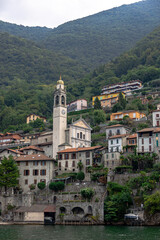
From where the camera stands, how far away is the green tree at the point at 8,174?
79.1 m

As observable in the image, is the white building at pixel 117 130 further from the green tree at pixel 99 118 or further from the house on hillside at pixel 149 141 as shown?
the green tree at pixel 99 118

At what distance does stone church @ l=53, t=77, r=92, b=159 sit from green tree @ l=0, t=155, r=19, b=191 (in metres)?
14.2

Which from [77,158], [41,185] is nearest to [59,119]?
[77,158]

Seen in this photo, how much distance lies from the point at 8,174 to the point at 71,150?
14846 mm

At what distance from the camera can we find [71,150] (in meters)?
85.2

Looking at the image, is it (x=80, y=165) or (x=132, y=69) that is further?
(x=132, y=69)

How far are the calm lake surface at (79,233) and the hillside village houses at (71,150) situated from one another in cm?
1770

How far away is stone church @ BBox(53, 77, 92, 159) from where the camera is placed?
3688 inches

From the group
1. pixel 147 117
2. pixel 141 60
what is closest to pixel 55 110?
pixel 147 117

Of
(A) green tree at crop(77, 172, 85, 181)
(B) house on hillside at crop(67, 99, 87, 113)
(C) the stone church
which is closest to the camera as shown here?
(A) green tree at crop(77, 172, 85, 181)

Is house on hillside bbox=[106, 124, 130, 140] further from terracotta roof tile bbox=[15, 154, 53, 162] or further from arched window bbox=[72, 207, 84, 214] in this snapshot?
arched window bbox=[72, 207, 84, 214]

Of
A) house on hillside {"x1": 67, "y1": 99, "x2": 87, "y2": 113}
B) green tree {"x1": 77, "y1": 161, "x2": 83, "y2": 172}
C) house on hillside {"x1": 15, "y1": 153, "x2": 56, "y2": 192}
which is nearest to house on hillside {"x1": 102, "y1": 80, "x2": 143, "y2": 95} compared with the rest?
house on hillside {"x1": 67, "y1": 99, "x2": 87, "y2": 113}

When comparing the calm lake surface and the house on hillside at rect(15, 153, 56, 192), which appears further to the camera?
the house on hillside at rect(15, 153, 56, 192)

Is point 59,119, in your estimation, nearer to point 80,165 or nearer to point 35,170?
point 35,170
